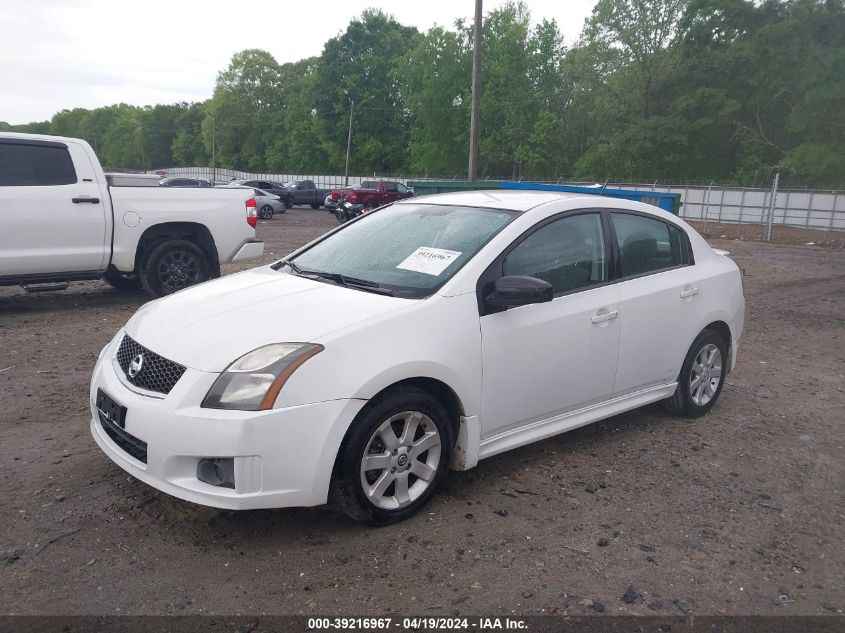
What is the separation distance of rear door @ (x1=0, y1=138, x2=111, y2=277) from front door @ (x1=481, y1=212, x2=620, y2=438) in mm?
5982

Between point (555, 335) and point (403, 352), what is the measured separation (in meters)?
1.07

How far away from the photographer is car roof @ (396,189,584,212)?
171 inches

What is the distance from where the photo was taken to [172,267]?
8.91m

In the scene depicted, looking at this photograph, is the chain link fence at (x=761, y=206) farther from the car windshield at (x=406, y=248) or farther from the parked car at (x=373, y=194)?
the car windshield at (x=406, y=248)

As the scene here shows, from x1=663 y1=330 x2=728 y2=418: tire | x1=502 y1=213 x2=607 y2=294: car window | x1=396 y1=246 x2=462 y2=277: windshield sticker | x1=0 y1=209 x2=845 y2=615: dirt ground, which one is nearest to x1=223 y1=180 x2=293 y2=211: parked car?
x1=0 y1=209 x2=845 y2=615: dirt ground

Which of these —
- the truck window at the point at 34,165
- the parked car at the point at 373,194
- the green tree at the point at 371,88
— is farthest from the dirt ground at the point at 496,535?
the green tree at the point at 371,88

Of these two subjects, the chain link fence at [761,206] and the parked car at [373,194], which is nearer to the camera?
the parked car at [373,194]

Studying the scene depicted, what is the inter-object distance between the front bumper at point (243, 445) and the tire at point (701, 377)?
2.83m

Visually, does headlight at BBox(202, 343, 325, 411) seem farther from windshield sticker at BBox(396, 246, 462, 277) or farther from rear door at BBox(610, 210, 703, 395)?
rear door at BBox(610, 210, 703, 395)

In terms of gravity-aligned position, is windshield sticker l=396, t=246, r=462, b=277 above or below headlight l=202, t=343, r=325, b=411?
above

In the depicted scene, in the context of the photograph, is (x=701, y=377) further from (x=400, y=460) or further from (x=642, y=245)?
(x=400, y=460)

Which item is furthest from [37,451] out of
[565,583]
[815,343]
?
[815,343]

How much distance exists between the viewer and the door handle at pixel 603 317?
4.22 metres

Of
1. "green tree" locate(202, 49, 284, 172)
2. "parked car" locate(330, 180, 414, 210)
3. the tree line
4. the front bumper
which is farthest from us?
"green tree" locate(202, 49, 284, 172)
